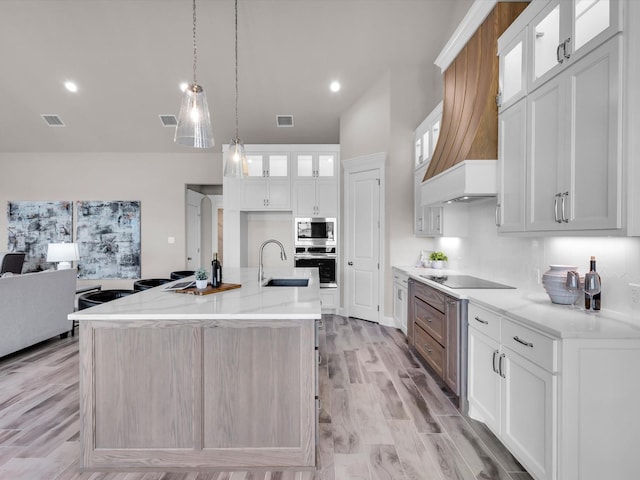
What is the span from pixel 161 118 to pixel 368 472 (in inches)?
244

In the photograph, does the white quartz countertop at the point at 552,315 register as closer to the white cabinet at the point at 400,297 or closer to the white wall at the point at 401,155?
the white cabinet at the point at 400,297

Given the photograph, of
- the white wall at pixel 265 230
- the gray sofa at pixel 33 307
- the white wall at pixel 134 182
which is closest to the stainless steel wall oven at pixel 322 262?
the white wall at pixel 265 230

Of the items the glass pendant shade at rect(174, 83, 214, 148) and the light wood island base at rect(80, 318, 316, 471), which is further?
the glass pendant shade at rect(174, 83, 214, 148)

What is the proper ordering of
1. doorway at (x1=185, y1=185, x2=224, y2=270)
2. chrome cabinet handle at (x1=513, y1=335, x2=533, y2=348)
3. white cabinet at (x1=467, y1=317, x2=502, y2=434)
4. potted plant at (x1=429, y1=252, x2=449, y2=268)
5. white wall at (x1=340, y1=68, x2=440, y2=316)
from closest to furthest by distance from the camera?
1. chrome cabinet handle at (x1=513, y1=335, x2=533, y2=348)
2. white cabinet at (x1=467, y1=317, x2=502, y2=434)
3. potted plant at (x1=429, y1=252, x2=449, y2=268)
4. white wall at (x1=340, y1=68, x2=440, y2=316)
5. doorway at (x1=185, y1=185, x2=224, y2=270)

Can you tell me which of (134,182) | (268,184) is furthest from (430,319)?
(134,182)

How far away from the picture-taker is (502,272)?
125 inches

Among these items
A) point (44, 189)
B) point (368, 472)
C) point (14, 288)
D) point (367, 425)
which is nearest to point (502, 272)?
point (367, 425)

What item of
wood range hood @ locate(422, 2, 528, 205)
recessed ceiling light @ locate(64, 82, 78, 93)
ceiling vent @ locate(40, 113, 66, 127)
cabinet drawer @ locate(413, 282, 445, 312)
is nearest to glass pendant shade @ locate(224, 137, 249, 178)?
wood range hood @ locate(422, 2, 528, 205)

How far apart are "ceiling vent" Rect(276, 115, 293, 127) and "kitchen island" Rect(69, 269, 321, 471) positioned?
4813 mm

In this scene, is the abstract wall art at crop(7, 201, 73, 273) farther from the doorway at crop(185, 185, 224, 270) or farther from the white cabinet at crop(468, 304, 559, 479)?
the white cabinet at crop(468, 304, 559, 479)

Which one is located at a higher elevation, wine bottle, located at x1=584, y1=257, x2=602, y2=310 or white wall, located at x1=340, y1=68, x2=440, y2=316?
white wall, located at x1=340, y1=68, x2=440, y2=316

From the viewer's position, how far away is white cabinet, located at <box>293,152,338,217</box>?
5.93 m

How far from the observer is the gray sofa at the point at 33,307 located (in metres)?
3.65

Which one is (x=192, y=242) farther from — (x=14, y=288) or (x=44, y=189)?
(x=14, y=288)
